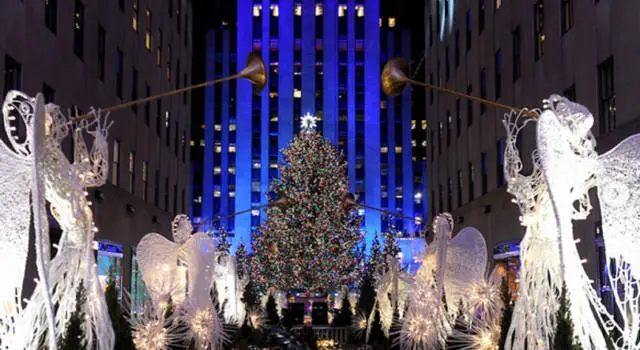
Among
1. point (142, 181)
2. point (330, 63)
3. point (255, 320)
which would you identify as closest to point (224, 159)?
point (330, 63)

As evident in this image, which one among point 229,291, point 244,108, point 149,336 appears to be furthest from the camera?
point 244,108

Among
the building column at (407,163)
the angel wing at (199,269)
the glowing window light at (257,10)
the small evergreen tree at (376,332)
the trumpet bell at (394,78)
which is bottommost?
the small evergreen tree at (376,332)

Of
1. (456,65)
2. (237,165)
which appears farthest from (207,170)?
(456,65)

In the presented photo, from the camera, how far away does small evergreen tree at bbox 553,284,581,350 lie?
30.9ft

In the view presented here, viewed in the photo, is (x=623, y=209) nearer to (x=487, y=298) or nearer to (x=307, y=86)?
(x=487, y=298)

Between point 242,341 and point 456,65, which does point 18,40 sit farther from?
point 456,65

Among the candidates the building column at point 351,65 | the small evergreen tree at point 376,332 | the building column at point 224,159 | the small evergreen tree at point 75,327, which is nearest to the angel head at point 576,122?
the small evergreen tree at point 75,327

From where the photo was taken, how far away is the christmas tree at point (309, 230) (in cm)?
4338

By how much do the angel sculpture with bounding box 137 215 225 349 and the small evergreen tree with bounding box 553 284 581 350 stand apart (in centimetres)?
891

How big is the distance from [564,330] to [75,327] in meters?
6.08

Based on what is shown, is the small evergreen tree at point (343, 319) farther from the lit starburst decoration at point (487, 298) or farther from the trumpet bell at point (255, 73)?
the trumpet bell at point (255, 73)

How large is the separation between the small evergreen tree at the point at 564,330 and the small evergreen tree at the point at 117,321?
7314 mm

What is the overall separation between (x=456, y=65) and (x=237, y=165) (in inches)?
1494

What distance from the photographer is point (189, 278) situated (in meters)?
17.5
